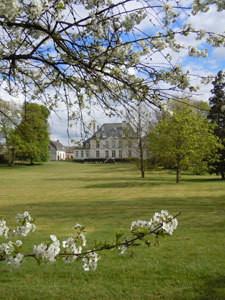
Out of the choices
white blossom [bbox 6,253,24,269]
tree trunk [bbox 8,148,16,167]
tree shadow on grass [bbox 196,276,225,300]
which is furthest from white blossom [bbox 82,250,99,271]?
tree trunk [bbox 8,148,16,167]

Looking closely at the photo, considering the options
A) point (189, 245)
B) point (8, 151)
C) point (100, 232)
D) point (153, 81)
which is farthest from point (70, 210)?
point (8, 151)

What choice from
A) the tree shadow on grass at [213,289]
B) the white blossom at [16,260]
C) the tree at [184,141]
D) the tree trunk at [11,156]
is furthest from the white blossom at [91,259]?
the tree trunk at [11,156]

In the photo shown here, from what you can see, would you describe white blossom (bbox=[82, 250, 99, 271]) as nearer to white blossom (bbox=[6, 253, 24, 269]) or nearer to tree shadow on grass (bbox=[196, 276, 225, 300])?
white blossom (bbox=[6, 253, 24, 269])

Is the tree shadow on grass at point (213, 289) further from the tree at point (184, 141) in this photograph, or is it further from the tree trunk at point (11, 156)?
the tree trunk at point (11, 156)

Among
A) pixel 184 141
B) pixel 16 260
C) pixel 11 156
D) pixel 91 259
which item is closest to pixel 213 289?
pixel 91 259

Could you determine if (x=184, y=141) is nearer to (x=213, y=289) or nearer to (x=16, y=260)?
(x=213, y=289)

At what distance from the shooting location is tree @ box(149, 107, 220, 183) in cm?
2262

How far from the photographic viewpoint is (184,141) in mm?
22984

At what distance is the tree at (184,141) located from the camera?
74.2 feet

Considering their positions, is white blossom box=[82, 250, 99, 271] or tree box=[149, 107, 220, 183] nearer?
white blossom box=[82, 250, 99, 271]

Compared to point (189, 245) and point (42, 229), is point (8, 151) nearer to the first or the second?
point (42, 229)

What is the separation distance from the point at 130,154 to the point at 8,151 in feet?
91.4

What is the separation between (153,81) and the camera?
12.0ft

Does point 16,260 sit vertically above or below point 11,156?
below
